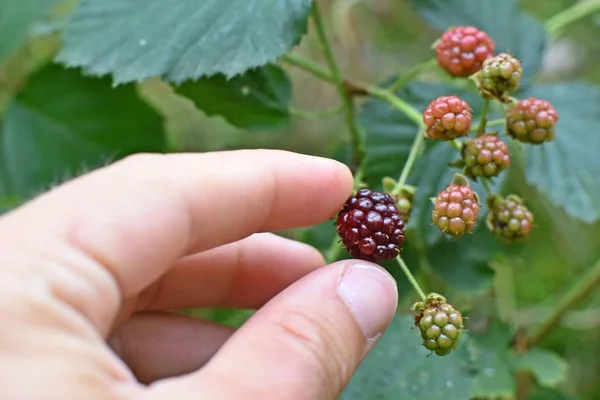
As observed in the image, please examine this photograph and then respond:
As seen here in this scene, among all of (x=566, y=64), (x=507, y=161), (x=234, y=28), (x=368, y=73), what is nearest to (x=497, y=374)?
(x=507, y=161)

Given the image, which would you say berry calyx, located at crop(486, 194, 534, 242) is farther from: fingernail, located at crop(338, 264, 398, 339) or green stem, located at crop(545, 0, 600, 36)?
green stem, located at crop(545, 0, 600, 36)

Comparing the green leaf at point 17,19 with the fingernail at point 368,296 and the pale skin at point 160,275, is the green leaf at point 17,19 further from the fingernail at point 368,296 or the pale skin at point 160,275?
the fingernail at point 368,296

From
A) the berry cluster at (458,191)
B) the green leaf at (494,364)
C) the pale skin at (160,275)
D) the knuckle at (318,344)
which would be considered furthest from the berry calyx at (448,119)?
the green leaf at (494,364)

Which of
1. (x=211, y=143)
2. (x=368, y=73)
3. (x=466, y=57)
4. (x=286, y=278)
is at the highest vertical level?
(x=466, y=57)

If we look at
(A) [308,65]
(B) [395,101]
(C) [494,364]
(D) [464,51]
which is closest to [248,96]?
(A) [308,65]

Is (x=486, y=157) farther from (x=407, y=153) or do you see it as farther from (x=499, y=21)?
(x=499, y=21)

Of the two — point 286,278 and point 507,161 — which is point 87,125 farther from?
point 507,161
